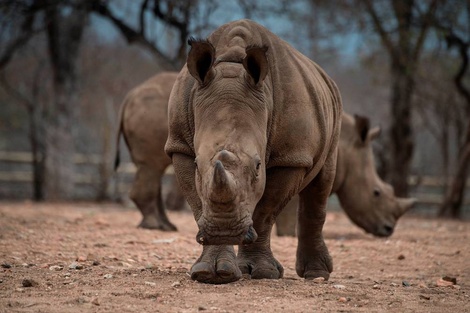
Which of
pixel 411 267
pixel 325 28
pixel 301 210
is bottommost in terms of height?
pixel 411 267

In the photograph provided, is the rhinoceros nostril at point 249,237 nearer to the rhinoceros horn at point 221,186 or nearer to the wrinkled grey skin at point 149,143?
the rhinoceros horn at point 221,186

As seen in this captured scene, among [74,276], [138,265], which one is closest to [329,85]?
[138,265]

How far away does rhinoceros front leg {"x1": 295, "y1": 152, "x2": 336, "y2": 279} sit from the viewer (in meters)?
6.21

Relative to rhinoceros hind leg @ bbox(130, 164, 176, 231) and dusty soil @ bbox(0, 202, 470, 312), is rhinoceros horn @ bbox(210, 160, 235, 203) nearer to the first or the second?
dusty soil @ bbox(0, 202, 470, 312)

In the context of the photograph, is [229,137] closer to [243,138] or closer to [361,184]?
[243,138]

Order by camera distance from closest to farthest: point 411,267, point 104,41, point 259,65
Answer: point 259,65, point 411,267, point 104,41

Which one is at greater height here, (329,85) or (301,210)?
(329,85)

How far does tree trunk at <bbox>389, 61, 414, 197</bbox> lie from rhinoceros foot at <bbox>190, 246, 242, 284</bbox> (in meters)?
11.0

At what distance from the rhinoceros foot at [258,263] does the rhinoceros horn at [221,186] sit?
1.10m

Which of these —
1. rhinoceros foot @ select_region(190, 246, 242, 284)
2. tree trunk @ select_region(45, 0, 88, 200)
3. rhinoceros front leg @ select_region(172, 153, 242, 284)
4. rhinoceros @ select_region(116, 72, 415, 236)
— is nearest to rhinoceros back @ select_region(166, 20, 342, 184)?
rhinoceros front leg @ select_region(172, 153, 242, 284)

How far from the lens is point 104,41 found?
26.8 meters

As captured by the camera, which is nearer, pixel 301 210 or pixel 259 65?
pixel 259 65

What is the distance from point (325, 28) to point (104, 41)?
10059 millimetres

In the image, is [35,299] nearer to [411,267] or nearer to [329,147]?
[329,147]
